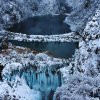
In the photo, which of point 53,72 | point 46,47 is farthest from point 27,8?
point 53,72

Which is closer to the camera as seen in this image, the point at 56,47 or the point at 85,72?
the point at 85,72

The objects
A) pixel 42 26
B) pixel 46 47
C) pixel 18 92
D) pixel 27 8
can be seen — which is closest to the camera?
pixel 18 92

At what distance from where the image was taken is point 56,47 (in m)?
69.4

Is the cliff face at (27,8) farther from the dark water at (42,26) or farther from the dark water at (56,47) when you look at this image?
the dark water at (56,47)

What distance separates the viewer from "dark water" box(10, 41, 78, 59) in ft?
207

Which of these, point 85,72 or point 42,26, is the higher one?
point 42,26

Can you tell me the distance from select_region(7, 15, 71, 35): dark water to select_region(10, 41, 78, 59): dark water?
41.5 ft

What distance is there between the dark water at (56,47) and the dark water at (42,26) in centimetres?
1266

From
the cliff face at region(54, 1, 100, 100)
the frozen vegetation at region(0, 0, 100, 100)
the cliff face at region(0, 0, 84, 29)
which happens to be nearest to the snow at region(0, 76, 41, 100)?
the frozen vegetation at region(0, 0, 100, 100)

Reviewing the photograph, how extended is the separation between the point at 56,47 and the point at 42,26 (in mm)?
27579

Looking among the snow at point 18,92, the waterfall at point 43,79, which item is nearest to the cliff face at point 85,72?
the waterfall at point 43,79

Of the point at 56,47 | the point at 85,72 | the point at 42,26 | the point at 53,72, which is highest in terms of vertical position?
the point at 42,26

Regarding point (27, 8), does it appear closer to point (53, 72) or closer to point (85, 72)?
point (53, 72)

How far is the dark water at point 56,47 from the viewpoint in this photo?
6304 centimetres
